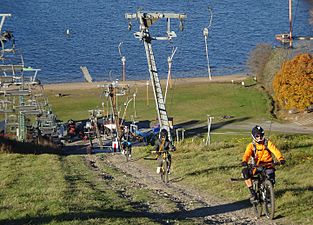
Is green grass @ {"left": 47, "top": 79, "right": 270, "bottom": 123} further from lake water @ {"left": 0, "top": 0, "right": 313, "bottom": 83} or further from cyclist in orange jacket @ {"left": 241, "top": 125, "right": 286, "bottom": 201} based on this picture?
cyclist in orange jacket @ {"left": 241, "top": 125, "right": 286, "bottom": 201}

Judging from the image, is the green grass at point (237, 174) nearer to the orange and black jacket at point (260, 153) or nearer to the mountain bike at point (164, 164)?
the mountain bike at point (164, 164)

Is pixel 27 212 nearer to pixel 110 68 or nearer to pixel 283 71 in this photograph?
pixel 283 71

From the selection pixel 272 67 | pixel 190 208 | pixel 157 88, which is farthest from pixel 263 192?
pixel 272 67

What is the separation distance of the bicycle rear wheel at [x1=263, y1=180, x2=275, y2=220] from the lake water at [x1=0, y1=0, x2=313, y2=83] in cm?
7429

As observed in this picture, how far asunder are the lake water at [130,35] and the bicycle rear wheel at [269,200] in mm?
74287

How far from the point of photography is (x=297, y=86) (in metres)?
67.5

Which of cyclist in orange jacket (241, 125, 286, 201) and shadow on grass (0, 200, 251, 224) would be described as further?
cyclist in orange jacket (241, 125, 286, 201)

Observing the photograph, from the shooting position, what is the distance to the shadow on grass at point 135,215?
1345cm

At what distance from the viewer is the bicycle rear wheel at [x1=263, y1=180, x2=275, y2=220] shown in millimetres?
14113

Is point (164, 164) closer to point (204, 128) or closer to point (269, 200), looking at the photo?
point (269, 200)

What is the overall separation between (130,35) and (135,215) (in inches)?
3934

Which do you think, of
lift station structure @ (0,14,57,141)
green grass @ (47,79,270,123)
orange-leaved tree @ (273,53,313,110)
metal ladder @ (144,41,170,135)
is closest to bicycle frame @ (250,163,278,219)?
metal ladder @ (144,41,170,135)

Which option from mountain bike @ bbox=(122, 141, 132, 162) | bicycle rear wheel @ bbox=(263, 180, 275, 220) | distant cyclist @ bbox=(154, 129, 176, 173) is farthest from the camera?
mountain bike @ bbox=(122, 141, 132, 162)

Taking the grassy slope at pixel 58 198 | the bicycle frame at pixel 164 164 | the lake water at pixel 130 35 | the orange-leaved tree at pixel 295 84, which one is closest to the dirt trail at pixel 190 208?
the bicycle frame at pixel 164 164
